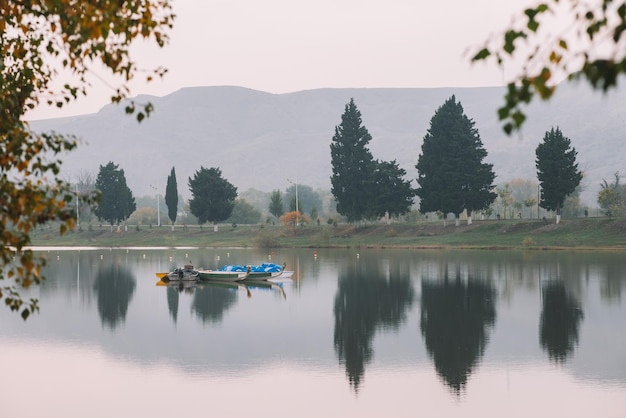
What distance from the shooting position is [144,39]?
13492mm

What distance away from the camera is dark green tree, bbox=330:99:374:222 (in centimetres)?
13162

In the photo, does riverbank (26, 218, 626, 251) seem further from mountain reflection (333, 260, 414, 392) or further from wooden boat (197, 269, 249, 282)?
wooden boat (197, 269, 249, 282)

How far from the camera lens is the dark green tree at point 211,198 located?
6102 inches

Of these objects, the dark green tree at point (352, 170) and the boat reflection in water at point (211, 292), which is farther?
the dark green tree at point (352, 170)

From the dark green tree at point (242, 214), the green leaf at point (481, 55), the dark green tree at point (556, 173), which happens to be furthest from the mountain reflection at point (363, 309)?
the dark green tree at point (242, 214)

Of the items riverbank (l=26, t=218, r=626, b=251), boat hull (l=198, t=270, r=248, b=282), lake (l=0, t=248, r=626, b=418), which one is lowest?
lake (l=0, t=248, r=626, b=418)

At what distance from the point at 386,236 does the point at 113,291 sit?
65.1 meters

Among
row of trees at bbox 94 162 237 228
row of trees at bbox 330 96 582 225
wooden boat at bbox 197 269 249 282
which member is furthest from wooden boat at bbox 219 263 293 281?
row of trees at bbox 94 162 237 228

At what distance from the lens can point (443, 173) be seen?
4766 inches

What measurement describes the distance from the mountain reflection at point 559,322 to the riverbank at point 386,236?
1846 inches

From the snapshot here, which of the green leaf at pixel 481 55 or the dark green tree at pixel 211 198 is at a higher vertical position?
the dark green tree at pixel 211 198

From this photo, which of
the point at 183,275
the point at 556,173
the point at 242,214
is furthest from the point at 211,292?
the point at 242,214

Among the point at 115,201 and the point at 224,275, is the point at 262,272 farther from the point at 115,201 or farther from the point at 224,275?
the point at 115,201

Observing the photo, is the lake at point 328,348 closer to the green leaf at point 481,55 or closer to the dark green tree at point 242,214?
the green leaf at point 481,55
